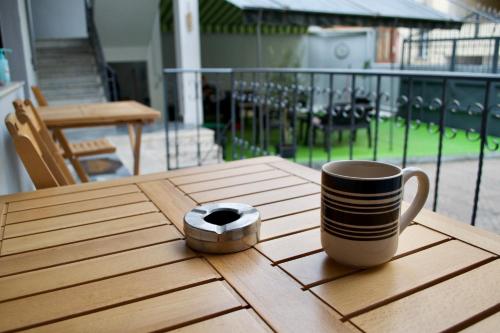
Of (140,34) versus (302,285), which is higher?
(140,34)

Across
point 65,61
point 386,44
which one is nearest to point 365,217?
point 65,61

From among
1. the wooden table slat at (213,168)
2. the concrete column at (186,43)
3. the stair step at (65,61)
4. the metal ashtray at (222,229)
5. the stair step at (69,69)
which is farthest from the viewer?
the stair step at (65,61)

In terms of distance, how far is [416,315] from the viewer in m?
0.56

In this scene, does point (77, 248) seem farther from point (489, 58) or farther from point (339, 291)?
point (489, 58)

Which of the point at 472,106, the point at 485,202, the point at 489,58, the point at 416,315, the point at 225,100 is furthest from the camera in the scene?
the point at 225,100

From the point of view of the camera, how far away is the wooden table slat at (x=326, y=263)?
0.67 m

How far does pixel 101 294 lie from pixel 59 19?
1012cm

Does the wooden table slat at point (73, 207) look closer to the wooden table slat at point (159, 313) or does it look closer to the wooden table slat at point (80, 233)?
the wooden table slat at point (80, 233)

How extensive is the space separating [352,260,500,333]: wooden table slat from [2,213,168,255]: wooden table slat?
504mm

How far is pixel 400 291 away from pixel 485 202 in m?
4.88

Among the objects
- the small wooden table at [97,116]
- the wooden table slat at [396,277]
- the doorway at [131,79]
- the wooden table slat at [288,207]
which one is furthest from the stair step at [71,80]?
the wooden table slat at [396,277]

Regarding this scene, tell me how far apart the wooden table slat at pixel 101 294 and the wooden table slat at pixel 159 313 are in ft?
0.06

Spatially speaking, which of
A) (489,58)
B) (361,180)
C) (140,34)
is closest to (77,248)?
(361,180)

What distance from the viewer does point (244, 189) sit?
113cm
